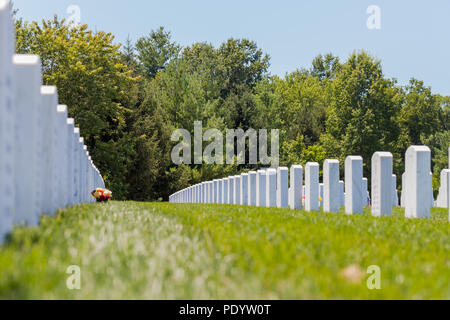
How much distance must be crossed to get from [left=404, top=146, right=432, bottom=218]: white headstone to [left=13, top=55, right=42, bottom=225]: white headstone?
6467 millimetres

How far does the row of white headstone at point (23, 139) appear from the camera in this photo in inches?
153

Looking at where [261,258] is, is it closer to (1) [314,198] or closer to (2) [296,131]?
(1) [314,198]

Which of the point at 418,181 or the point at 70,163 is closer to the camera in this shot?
the point at 70,163

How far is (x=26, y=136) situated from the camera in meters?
4.77

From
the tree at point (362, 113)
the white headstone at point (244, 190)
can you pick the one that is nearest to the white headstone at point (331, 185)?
the white headstone at point (244, 190)

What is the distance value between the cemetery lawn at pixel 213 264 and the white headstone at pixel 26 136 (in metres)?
0.32

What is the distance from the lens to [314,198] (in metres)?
11.8

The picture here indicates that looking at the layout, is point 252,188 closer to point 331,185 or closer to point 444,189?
point 331,185

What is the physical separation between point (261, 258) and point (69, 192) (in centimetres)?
632

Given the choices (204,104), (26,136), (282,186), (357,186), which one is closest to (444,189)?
(282,186)

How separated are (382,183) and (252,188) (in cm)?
781

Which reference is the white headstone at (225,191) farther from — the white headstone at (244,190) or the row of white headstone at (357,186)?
the row of white headstone at (357,186)

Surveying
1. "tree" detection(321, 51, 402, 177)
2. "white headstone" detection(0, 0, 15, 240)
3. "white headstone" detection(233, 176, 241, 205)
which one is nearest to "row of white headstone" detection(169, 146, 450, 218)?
"white headstone" detection(233, 176, 241, 205)
